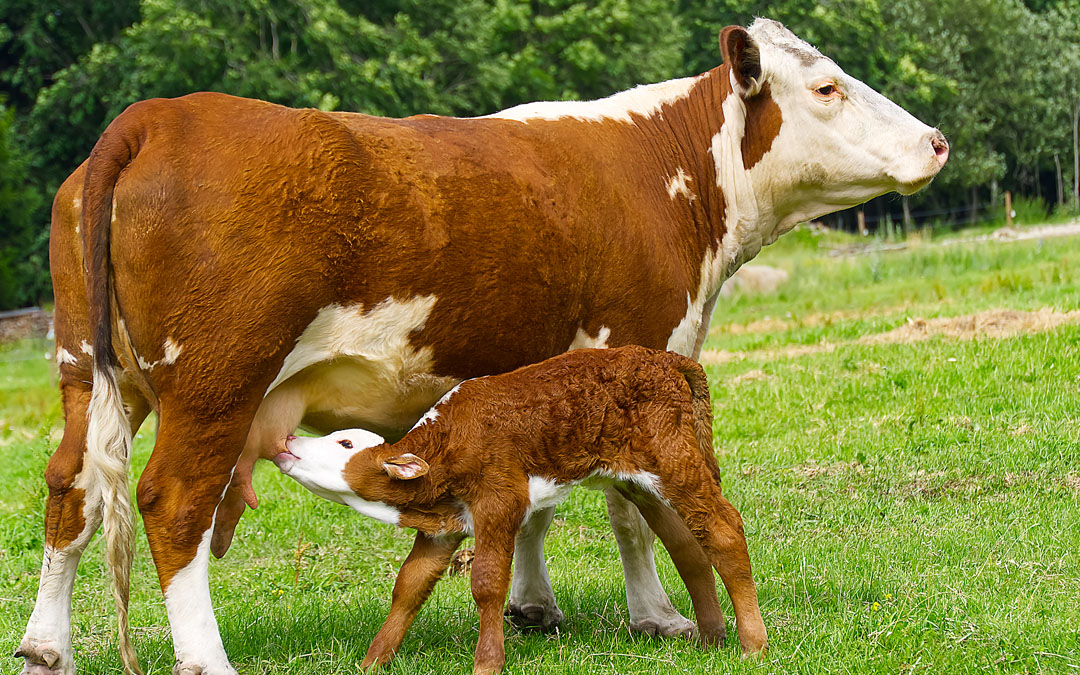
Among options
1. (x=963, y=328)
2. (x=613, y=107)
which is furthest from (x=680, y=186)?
(x=963, y=328)

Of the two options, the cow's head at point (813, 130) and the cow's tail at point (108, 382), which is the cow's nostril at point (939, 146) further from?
the cow's tail at point (108, 382)

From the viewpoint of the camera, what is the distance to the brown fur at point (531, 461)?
13.8 feet

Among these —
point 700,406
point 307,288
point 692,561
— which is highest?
point 307,288

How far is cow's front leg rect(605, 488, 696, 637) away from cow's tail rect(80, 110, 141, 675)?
205 cm

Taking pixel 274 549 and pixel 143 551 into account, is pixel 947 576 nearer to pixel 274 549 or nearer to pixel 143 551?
pixel 274 549

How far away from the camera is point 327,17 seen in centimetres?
2612

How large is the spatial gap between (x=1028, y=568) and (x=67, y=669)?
4.24 metres

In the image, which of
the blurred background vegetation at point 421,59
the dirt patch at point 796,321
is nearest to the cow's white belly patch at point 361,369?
the dirt patch at point 796,321

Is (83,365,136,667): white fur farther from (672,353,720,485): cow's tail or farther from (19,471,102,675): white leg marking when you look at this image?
(672,353,720,485): cow's tail

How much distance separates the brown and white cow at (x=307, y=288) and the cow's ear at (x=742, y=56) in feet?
0.04

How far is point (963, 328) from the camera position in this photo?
1117 cm

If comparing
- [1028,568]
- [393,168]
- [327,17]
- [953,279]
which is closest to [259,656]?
[393,168]

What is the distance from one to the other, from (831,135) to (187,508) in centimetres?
339

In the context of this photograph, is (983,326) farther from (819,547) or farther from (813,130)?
(813,130)
